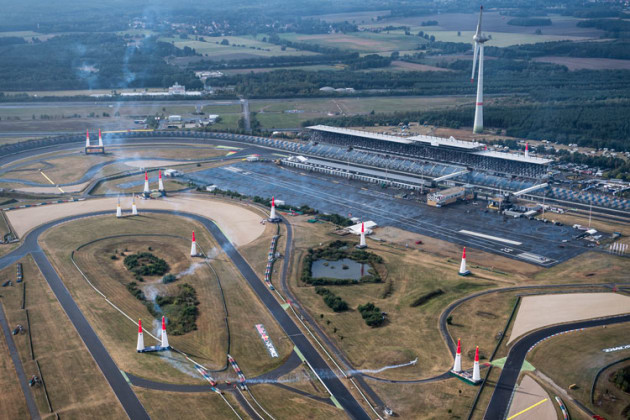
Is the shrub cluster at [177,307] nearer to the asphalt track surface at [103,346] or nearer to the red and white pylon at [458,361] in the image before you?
the asphalt track surface at [103,346]

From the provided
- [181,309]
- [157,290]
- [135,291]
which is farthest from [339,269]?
[135,291]

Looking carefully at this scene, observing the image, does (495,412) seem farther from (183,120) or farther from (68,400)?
(183,120)

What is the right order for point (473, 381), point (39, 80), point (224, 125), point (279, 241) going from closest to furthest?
point (473, 381) < point (279, 241) < point (224, 125) < point (39, 80)

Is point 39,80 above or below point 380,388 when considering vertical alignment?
above

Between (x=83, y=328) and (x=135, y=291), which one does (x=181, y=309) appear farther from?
(x=83, y=328)

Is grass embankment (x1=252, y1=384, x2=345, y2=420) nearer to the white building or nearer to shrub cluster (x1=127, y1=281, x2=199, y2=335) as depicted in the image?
shrub cluster (x1=127, y1=281, x2=199, y2=335)

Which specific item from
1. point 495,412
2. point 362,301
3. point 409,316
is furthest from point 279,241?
point 495,412

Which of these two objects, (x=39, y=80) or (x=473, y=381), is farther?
(x=39, y=80)
